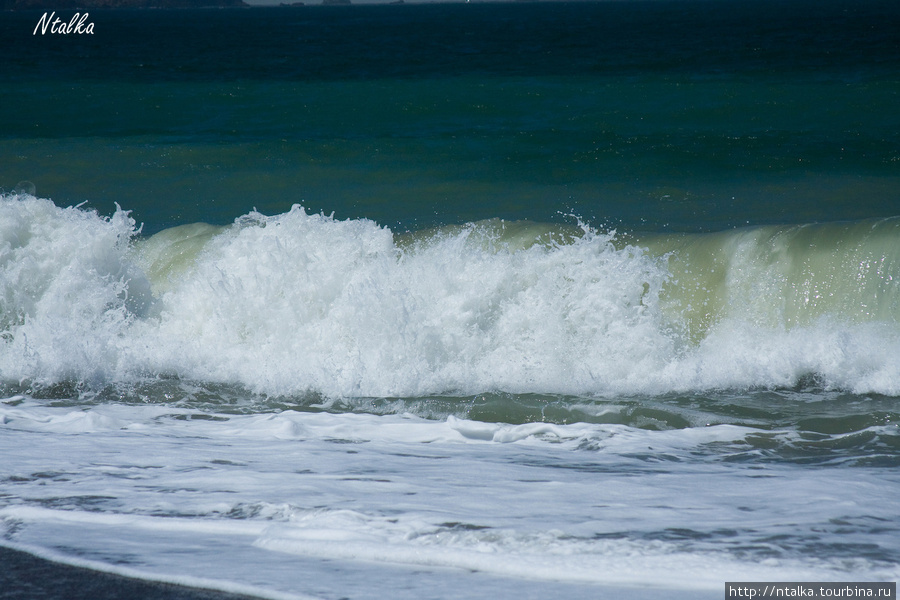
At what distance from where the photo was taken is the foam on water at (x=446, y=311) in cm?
561

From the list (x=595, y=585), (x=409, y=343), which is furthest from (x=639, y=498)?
(x=409, y=343)

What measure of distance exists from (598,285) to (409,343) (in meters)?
1.49

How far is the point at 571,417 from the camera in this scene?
194 inches

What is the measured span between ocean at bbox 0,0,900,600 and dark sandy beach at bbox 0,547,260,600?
7cm

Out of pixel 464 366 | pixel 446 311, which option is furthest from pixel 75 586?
pixel 446 311

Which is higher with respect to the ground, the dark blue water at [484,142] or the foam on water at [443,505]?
the dark blue water at [484,142]

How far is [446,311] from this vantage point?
20.2ft

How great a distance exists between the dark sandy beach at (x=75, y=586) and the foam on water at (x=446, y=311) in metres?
2.91

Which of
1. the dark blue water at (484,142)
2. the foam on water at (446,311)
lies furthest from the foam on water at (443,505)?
the dark blue water at (484,142)

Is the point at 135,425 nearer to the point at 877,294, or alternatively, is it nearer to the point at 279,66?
the point at 877,294

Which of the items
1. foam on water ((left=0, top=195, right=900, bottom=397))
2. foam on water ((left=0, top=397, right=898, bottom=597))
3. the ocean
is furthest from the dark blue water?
foam on water ((left=0, top=397, right=898, bottom=597))

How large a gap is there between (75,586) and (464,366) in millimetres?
3534

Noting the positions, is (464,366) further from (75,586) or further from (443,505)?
(75,586)

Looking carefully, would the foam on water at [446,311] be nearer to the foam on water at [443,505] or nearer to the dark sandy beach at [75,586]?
the foam on water at [443,505]
